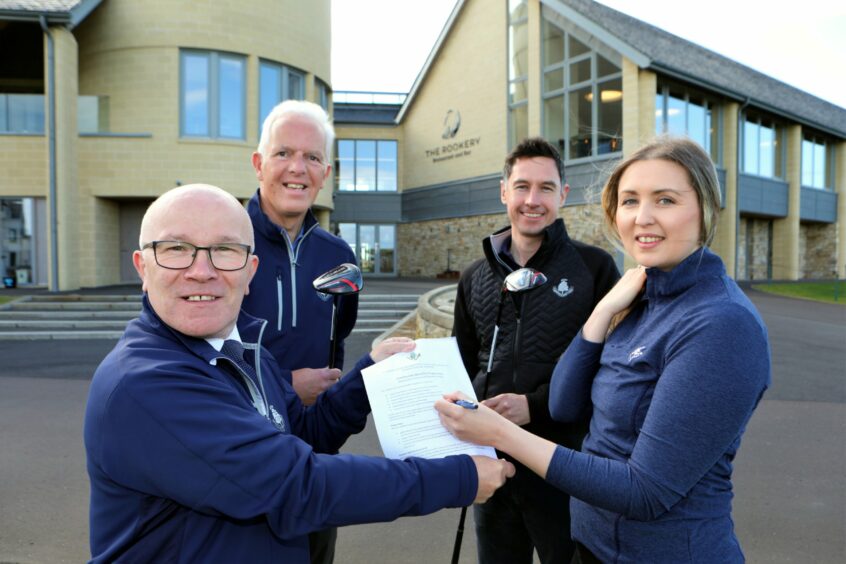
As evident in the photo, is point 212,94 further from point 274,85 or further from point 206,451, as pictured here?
point 206,451

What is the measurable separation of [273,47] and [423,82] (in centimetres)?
984

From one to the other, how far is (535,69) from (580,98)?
2140mm

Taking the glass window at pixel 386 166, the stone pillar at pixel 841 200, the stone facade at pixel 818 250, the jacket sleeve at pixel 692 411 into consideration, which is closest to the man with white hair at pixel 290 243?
the jacket sleeve at pixel 692 411

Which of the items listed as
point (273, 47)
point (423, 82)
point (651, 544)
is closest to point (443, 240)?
point (423, 82)

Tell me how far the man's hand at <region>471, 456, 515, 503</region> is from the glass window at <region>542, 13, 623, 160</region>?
1747cm

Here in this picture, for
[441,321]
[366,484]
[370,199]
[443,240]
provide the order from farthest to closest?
[370,199]
[443,240]
[441,321]
[366,484]

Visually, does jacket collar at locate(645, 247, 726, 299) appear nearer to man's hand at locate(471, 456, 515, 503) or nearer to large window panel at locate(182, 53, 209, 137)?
man's hand at locate(471, 456, 515, 503)

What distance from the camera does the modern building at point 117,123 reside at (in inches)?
647

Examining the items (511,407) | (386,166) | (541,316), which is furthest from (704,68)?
(511,407)

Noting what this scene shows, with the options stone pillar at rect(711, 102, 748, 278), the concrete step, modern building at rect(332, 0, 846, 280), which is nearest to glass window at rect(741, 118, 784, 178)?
modern building at rect(332, 0, 846, 280)

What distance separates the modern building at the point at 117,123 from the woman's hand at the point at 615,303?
665 inches

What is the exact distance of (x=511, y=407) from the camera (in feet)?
8.20

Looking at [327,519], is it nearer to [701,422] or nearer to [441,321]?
[701,422]

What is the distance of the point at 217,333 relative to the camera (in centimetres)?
167
